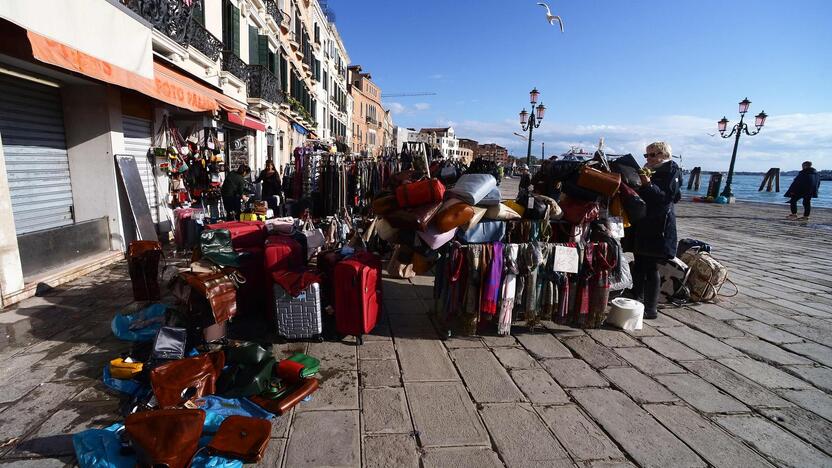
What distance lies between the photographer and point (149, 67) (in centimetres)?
561

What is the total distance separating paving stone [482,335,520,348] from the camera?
11.2 feet

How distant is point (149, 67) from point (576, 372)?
22.6 ft

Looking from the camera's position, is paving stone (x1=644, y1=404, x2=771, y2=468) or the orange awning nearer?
paving stone (x1=644, y1=404, x2=771, y2=468)

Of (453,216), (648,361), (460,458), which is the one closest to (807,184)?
(648,361)

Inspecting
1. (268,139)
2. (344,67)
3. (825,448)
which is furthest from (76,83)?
(344,67)

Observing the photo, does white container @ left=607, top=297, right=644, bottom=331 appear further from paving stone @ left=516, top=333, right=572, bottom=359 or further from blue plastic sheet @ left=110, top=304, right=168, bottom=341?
blue plastic sheet @ left=110, top=304, right=168, bottom=341

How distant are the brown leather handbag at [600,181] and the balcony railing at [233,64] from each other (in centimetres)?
1062

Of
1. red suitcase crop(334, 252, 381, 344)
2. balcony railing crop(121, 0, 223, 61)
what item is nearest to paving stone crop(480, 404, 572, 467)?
red suitcase crop(334, 252, 381, 344)

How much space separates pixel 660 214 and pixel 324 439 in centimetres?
373

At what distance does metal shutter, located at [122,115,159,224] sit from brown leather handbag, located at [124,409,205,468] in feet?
18.7

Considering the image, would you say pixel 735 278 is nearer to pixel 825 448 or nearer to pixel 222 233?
pixel 825 448

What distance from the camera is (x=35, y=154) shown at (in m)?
4.86

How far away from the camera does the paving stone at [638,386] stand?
8.78 ft

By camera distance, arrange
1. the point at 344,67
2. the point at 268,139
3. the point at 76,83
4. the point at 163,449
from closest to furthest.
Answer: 1. the point at 163,449
2. the point at 76,83
3. the point at 268,139
4. the point at 344,67
